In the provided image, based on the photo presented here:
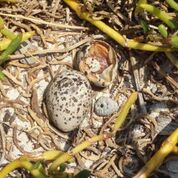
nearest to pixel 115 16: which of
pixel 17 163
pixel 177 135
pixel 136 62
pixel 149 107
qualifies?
pixel 136 62

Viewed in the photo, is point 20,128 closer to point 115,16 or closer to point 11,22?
point 11,22

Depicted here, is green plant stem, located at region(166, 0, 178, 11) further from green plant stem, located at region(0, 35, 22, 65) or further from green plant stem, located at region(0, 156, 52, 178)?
green plant stem, located at region(0, 156, 52, 178)

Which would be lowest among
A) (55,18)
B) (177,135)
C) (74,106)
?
(177,135)

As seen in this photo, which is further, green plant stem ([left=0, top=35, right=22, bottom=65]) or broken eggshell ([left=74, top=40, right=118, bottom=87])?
broken eggshell ([left=74, top=40, right=118, bottom=87])

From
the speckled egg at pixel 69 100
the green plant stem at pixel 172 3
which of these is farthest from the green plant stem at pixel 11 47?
the green plant stem at pixel 172 3

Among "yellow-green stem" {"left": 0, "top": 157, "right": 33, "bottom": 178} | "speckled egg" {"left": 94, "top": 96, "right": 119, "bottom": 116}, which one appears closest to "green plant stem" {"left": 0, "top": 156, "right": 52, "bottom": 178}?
"yellow-green stem" {"left": 0, "top": 157, "right": 33, "bottom": 178}

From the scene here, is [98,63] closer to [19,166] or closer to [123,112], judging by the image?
[123,112]

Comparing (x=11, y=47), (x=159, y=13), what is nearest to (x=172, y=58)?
(x=159, y=13)

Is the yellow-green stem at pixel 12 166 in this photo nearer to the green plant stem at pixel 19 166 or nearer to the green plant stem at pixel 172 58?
the green plant stem at pixel 19 166
